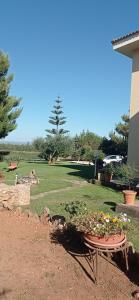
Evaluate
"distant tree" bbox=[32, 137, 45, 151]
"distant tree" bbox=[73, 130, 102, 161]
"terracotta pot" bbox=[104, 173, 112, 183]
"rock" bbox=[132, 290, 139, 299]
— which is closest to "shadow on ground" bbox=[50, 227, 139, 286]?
"rock" bbox=[132, 290, 139, 299]

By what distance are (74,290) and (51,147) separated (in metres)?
26.4

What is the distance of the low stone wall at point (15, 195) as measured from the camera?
30.2 ft

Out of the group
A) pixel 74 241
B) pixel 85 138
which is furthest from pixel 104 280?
pixel 85 138

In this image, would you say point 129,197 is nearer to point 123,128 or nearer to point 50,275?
point 50,275

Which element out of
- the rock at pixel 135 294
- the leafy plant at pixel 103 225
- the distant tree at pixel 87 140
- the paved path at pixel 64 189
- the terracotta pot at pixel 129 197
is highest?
the distant tree at pixel 87 140

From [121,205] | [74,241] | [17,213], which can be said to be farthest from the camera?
[121,205]

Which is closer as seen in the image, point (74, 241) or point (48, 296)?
point (48, 296)

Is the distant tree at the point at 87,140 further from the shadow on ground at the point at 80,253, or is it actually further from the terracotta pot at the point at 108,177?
the shadow on ground at the point at 80,253

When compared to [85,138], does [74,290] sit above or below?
below

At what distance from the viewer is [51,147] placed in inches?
1191

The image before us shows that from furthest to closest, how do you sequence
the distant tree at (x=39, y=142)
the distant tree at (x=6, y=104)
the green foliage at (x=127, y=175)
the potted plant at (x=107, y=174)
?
1. the distant tree at (x=39, y=142)
2. the distant tree at (x=6, y=104)
3. the potted plant at (x=107, y=174)
4. the green foliage at (x=127, y=175)

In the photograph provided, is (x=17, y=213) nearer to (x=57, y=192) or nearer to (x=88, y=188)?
(x=57, y=192)

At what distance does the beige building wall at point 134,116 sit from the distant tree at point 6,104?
11125mm

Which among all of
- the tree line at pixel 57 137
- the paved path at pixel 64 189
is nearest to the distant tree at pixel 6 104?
the tree line at pixel 57 137
